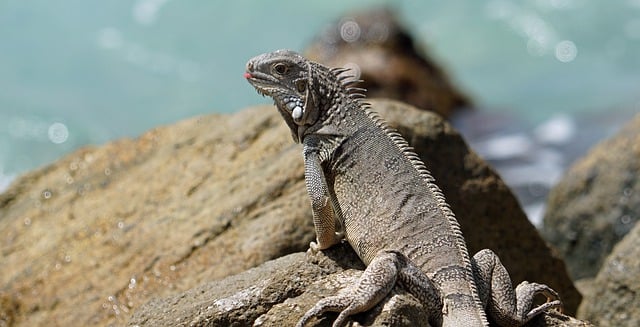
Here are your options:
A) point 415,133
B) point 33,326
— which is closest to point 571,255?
point 415,133

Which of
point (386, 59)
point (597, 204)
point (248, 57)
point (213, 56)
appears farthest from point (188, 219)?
point (248, 57)

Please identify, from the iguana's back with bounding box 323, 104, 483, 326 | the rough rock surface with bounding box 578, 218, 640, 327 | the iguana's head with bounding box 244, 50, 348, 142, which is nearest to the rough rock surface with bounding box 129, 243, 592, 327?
the iguana's back with bounding box 323, 104, 483, 326

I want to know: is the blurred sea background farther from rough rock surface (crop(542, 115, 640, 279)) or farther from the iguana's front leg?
the iguana's front leg

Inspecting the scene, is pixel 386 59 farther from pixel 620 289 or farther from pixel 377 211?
pixel 377 211

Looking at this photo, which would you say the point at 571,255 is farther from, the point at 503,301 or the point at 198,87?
the point at 198,87

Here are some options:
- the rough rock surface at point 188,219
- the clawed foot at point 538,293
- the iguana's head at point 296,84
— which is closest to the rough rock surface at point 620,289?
the rough rock surface at point 188,219

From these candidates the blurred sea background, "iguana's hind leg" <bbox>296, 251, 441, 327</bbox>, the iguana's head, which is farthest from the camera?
the blurred sea background
